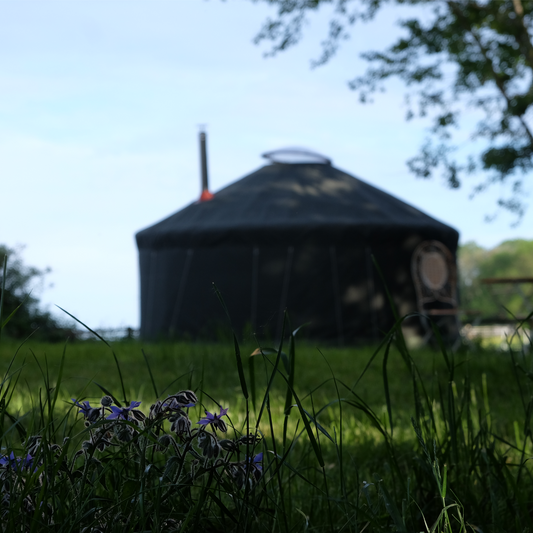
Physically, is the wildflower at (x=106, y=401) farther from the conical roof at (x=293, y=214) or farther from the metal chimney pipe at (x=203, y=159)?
the metal chimney pipe at (x=203, y=159)

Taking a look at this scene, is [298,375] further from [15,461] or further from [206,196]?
[206,196]

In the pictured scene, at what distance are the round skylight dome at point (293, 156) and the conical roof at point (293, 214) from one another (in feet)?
0.40

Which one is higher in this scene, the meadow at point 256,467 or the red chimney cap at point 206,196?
the red chimney cap at point 206,196

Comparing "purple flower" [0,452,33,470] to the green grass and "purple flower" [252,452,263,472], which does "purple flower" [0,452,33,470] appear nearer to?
"purple flower" [252,452,263,472]

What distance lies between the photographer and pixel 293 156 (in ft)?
34.5

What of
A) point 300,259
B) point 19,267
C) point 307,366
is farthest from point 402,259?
point 19,267

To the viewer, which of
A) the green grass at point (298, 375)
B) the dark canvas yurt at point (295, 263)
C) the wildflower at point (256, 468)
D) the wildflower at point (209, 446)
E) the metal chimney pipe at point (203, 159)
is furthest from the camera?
the metal chimney pipe at point (203, 159)

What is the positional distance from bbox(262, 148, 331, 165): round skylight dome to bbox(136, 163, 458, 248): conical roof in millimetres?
123

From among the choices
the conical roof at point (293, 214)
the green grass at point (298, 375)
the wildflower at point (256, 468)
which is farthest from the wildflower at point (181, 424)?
the conical roof at point (293, 214)

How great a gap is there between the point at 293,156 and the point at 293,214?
7.09 ft

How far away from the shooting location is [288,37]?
9.37 m

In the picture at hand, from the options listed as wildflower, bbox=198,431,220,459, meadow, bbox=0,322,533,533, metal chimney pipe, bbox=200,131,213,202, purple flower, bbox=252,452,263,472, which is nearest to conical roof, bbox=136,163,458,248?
metal chimney pipe, bbox=200,131,213,202

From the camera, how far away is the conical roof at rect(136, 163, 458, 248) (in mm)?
8398

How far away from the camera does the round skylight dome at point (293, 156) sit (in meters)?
10.5
